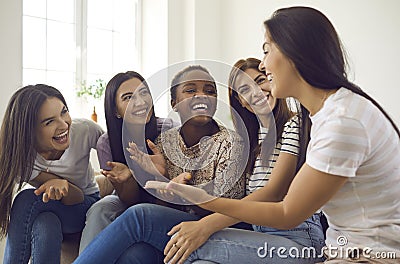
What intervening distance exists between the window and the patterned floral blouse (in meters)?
2.23

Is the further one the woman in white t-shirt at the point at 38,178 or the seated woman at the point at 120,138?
the woman in white t-shirt at the point at 38,178

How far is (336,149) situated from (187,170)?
0.58m

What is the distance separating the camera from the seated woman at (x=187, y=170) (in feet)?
4.80

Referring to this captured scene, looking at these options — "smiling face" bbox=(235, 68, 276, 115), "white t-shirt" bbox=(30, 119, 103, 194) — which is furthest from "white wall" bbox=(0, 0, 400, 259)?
"smiling face" bbox=(235, 68, 276, 115)

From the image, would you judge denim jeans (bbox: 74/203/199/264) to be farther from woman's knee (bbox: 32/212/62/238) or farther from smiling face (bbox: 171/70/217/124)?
woman's knee (bbox: 32/212/62/238)

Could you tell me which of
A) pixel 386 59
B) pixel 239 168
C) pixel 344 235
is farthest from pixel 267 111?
pixel 386 59

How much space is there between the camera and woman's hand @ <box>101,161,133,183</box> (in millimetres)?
1710

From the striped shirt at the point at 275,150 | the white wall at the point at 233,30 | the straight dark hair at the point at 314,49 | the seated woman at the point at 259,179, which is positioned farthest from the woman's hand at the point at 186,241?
the white wall at the point at 233,30

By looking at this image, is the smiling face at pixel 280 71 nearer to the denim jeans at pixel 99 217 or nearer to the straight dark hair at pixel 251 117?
the straight dark hair at pixel 251 117

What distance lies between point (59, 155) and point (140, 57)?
220 centimetres

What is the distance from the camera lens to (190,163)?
154 centimetres

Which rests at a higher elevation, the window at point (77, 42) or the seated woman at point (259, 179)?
the window at point (77, 42)

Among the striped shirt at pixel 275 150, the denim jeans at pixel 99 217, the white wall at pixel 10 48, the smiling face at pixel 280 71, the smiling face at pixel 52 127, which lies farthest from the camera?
the white wall at pixel 10 48

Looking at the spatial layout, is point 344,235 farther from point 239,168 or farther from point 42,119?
point 42,119
